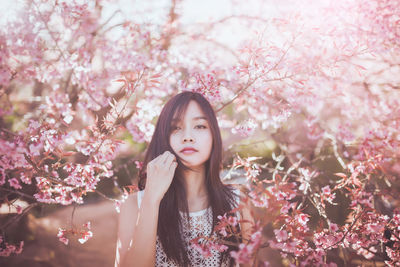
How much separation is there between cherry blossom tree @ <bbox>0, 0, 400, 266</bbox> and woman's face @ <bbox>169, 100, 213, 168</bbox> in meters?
0.30

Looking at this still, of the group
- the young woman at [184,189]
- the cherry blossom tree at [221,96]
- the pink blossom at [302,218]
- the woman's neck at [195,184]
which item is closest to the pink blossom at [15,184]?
the cherry blossom tree at [221,96]

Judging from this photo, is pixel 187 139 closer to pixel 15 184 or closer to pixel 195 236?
pixel 195 236

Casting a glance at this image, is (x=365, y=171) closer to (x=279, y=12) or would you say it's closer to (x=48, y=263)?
(x=279, y=12)

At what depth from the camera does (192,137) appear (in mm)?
1806

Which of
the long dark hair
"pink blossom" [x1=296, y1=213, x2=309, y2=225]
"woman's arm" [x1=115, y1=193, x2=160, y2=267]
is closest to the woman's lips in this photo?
the long dark hair

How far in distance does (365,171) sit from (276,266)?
2.69 meters

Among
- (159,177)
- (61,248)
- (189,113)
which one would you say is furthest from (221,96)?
(61,248)

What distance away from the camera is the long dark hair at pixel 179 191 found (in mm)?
1746

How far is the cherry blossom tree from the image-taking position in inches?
78.4

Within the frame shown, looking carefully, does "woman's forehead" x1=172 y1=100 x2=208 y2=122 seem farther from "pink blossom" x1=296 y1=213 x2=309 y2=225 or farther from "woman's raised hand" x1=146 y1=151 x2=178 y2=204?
"pink blossom" x1=296 y1=213 x2=309 y2=225

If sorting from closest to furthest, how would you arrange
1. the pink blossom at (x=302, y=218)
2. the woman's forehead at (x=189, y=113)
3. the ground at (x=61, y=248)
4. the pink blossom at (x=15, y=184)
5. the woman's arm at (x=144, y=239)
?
the woman's arm at (x=144, y=239)
the pink blossom at (x=302, y=218)
the woman's forehead at (x=189, y=113)
the pink blossom at (x=15, y=184)
the ground at (x=61, y=248)

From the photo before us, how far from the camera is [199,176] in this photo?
6.59 ft

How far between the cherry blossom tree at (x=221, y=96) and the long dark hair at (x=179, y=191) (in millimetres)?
187

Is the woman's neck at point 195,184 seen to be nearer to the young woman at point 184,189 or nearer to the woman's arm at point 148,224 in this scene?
the young woman at point 184,189
